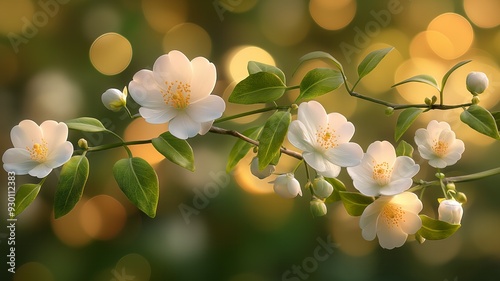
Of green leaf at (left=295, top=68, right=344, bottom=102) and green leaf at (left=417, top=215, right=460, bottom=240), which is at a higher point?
green leaf at (left=295, top=68, right=344, bottom=102)

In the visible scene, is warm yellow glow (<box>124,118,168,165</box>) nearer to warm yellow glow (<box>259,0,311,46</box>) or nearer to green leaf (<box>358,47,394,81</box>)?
warm yellow glow (<box>259,0,311,46</box>)

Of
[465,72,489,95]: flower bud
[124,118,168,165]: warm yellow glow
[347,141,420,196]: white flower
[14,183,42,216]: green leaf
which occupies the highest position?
[465,72,489,95]: flower bud

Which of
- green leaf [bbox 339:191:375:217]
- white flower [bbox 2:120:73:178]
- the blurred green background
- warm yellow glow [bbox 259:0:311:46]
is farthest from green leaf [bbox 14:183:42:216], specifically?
warm yellow glow [bbox 259:0:311:46]

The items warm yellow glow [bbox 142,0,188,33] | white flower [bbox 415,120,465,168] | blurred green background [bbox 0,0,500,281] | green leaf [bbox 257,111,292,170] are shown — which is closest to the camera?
green leaf [bbox 257,111,292,170]

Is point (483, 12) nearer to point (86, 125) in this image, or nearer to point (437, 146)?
point (437, 146)

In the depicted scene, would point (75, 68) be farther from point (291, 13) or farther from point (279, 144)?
point (279, 144)

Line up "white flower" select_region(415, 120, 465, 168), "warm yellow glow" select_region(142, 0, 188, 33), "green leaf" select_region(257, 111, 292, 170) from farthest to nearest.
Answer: "warm yellow glow" select_region(142, 0, 188, 33) < "white flower" select_region(415, 120, 465, 168) < "green leaf" select_region(257, 111, 292, 170)

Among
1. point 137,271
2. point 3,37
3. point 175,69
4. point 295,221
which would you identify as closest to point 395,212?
point 175,69
